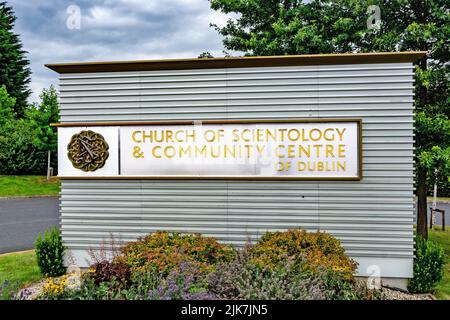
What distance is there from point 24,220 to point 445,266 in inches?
520

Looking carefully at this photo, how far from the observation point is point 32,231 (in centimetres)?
1115

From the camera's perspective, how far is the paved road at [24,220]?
9.79 meters

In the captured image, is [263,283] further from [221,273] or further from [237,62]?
[237,62]

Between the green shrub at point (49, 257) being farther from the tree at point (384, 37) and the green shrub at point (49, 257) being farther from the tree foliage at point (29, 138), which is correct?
the tree foliage at point (29, 138)

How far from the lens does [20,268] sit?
7.29 metres

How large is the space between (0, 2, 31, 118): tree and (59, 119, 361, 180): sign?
2441cm

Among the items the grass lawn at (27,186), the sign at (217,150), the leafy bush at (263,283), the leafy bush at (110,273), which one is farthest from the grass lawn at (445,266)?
the grass lawn at (27,186)

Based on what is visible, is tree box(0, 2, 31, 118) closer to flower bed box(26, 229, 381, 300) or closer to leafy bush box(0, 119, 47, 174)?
leafy bush box(0, 119, 47, 174)

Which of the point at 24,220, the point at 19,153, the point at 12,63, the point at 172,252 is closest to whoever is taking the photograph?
the point at 172,252

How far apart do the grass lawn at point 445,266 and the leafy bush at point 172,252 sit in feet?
12.0

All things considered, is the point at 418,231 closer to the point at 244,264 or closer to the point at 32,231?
the point at 244,264

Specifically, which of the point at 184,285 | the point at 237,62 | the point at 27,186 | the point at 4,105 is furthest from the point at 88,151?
the point at 4,105

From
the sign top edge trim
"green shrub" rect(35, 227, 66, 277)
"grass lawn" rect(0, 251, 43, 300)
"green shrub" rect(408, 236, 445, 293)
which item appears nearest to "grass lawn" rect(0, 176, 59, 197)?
"grass lawn" rect(0, 251, 43, 300)
